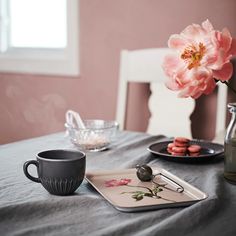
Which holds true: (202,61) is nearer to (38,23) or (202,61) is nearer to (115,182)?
(115,182)

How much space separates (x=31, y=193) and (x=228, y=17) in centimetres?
141

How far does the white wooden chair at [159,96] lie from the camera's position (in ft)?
6.10

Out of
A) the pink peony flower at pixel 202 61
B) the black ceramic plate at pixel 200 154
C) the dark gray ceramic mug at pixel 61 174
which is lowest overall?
the black ceramic plate at pixel 200 154

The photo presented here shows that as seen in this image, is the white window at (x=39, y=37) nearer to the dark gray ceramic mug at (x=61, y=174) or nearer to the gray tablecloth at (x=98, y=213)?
the gray tablecloth at (x=98, y=213)

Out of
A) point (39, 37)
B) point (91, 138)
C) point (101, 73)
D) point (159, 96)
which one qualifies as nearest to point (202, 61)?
point (91, 138)

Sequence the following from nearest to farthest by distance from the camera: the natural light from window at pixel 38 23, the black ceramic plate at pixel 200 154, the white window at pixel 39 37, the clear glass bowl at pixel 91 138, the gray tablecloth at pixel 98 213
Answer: the gray tablecloth at pixel 98 213 → the black ceramic plate at pixel 200 154 → the clear glass bowl at pixel 91 138 → the white window at pixel 39 37 → the natural light from window at pixel 38 23

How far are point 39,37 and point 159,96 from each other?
111 centimetres

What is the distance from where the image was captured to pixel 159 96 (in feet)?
6.29

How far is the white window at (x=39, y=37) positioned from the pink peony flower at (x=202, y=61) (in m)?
1.57

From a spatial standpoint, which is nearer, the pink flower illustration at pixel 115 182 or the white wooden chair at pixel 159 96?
the pink flower illustration at pixel 115 182

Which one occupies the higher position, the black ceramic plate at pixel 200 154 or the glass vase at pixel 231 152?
the glass vase at pixel 231 152

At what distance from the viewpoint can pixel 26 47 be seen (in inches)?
106

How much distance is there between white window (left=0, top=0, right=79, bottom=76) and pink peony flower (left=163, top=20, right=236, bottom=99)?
5.16 feet

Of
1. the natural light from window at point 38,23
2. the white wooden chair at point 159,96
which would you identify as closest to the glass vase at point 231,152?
the white wooden chair at point 159,96
